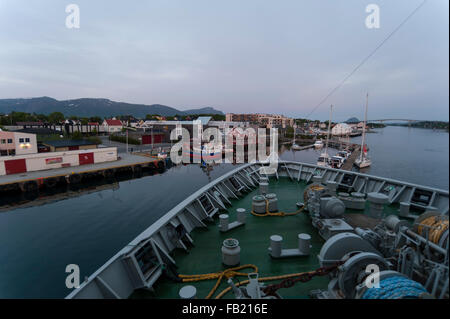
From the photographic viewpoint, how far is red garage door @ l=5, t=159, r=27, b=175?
2389 centimetres

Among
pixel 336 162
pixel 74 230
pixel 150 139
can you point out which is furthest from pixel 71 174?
pixel 336 162

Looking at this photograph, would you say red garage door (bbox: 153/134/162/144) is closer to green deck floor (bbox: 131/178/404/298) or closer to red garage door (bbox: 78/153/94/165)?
red garage door (bbox: 78/153/94/165)

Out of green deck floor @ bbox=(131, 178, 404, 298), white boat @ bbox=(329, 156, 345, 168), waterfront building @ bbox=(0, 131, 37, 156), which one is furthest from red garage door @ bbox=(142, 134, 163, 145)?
green deck floor @ bbox=(131, 178, 404, 298)

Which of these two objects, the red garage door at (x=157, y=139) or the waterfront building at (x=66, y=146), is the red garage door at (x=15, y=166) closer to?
the waterfront building at (x=66, y=146)

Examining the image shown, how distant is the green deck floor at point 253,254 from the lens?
172 inches

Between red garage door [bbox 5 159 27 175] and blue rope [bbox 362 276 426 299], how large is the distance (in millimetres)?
32532

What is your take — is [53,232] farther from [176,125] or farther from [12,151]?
[176,125]

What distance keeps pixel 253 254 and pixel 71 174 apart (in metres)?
26.9

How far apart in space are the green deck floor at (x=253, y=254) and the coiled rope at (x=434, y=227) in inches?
83.5

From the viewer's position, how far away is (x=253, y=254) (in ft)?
18.4

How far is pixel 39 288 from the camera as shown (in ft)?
31.5

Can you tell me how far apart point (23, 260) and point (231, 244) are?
1293 cm
